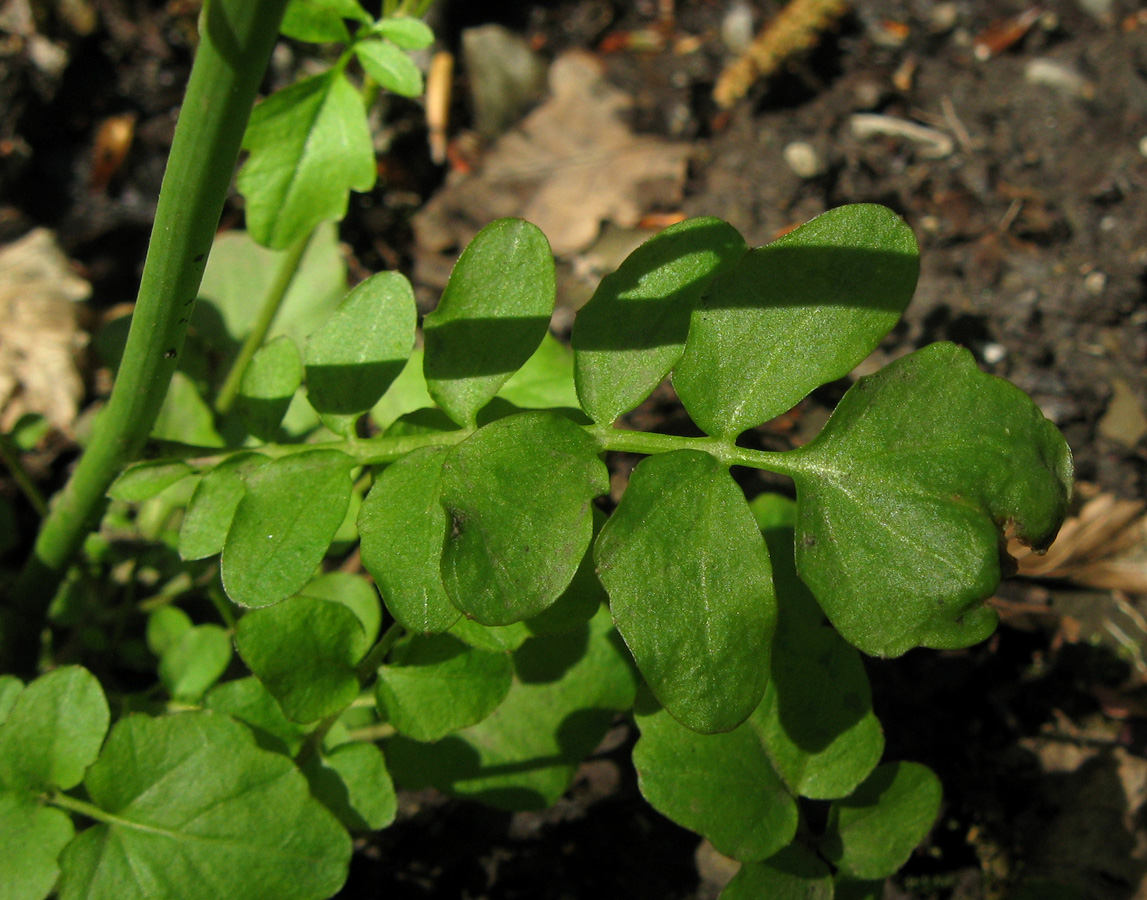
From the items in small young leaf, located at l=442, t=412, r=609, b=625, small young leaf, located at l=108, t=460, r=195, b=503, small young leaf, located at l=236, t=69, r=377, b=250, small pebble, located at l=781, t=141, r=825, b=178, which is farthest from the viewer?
small pebble, located at l=781, t=141, r=825, b=178

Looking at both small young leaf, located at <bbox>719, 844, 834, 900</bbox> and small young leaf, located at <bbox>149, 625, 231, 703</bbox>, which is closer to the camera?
small young leaf, located at <bbox>719, 844, 834, 900</bbox>

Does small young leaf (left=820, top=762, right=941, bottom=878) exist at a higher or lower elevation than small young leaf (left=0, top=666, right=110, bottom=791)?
lower

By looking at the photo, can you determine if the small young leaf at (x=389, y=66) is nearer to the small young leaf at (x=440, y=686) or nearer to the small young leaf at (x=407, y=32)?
the small young leaf at (x=407, y=32)

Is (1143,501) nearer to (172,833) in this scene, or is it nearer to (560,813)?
(560,813)

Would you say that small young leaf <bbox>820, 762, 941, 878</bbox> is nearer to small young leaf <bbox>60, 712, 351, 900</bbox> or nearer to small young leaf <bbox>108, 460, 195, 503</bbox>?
small young leaf <bbox>60, 712, 351, 900</bbox>

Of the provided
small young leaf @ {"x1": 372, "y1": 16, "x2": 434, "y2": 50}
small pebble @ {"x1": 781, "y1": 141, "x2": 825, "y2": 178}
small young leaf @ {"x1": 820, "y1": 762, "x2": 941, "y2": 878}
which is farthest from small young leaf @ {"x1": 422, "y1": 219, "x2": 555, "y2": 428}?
small pebble @ {"x1": 781, "y1": 141, "x2": 825, "y2": 178}

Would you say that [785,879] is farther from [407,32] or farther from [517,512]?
[407,32]

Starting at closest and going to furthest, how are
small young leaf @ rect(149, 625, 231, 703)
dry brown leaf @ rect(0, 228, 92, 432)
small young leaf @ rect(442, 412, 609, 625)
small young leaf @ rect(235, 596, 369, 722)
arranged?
small young leaf @ rect(442, 412, 609, 625) → small young leaf @ rect(235, 596, 369, 722) → small young leaf @ rect(149, 625, 231, 703) → dry brown leaf @ rect(0, 228, 92, 432)

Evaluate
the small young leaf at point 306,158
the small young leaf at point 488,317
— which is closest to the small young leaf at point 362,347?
the small young leaf at point 488,317
